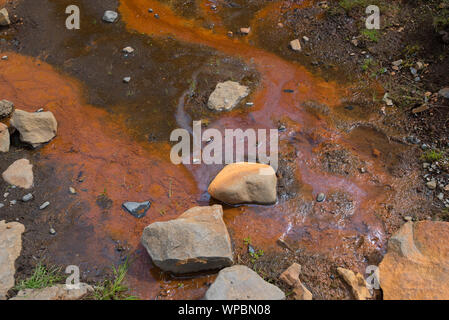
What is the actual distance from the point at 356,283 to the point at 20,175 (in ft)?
13.2

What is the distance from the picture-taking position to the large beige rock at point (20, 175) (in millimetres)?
4488

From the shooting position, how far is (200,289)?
145 inches

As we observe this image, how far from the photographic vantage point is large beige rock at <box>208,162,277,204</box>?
4.14m

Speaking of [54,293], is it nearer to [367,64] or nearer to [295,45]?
[295,45]

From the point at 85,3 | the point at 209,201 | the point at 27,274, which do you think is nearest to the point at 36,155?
the point at 27,274

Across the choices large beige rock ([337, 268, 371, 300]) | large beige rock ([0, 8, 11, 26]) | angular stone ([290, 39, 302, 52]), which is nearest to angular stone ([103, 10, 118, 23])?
large beige rock ([0, 8, 11, 26])

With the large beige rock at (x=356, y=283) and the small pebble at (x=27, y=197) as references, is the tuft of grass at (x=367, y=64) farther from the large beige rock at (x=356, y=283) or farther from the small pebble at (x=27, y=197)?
the small pebble at (x=27, y=197)

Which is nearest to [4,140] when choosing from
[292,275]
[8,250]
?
[8,250]

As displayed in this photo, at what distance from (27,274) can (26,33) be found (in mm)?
4811

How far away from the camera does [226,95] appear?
5.40 metres

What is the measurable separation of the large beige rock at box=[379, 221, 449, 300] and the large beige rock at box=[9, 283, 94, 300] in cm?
288

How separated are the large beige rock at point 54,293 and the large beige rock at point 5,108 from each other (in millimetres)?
2849

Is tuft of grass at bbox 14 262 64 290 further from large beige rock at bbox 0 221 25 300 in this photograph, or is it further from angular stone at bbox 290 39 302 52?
angular stone at bbox 290 39 302 52

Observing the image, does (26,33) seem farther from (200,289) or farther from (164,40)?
(200,289)
